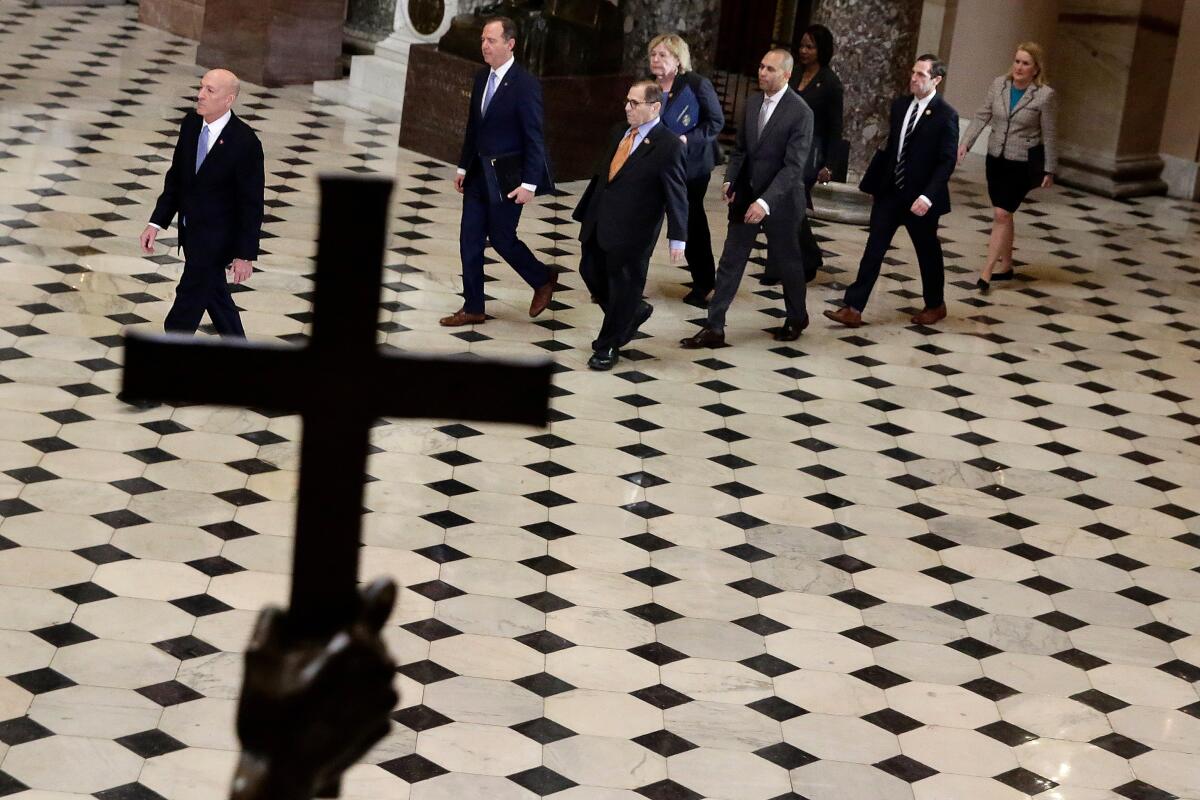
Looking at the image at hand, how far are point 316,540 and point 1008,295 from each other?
10925mm

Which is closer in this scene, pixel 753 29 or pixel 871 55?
pixel 871 55

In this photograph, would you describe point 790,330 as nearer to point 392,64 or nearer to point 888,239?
point 888,239

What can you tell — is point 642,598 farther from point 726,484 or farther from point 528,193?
point 528,193

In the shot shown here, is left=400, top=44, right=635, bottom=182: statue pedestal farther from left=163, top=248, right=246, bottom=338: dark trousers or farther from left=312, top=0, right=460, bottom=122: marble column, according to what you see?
left=163, top=248, right=246, bottom=338: dark trousers

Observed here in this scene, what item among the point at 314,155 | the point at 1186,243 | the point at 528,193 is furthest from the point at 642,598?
the point at 1186,243

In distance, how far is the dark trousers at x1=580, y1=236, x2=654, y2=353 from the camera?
30.7 ft

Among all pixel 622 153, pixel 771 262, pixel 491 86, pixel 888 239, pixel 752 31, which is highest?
pixel 752 31

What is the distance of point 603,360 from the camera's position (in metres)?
9.59

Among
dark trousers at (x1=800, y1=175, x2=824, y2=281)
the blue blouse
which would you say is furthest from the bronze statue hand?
the blue blouse

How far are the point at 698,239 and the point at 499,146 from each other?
169cm

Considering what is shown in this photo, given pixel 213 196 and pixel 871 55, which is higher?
pixel 871 55

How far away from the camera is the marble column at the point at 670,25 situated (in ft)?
46.9

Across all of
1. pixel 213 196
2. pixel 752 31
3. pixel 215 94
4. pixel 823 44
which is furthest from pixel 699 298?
pixel 752 31

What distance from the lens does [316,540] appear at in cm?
176
